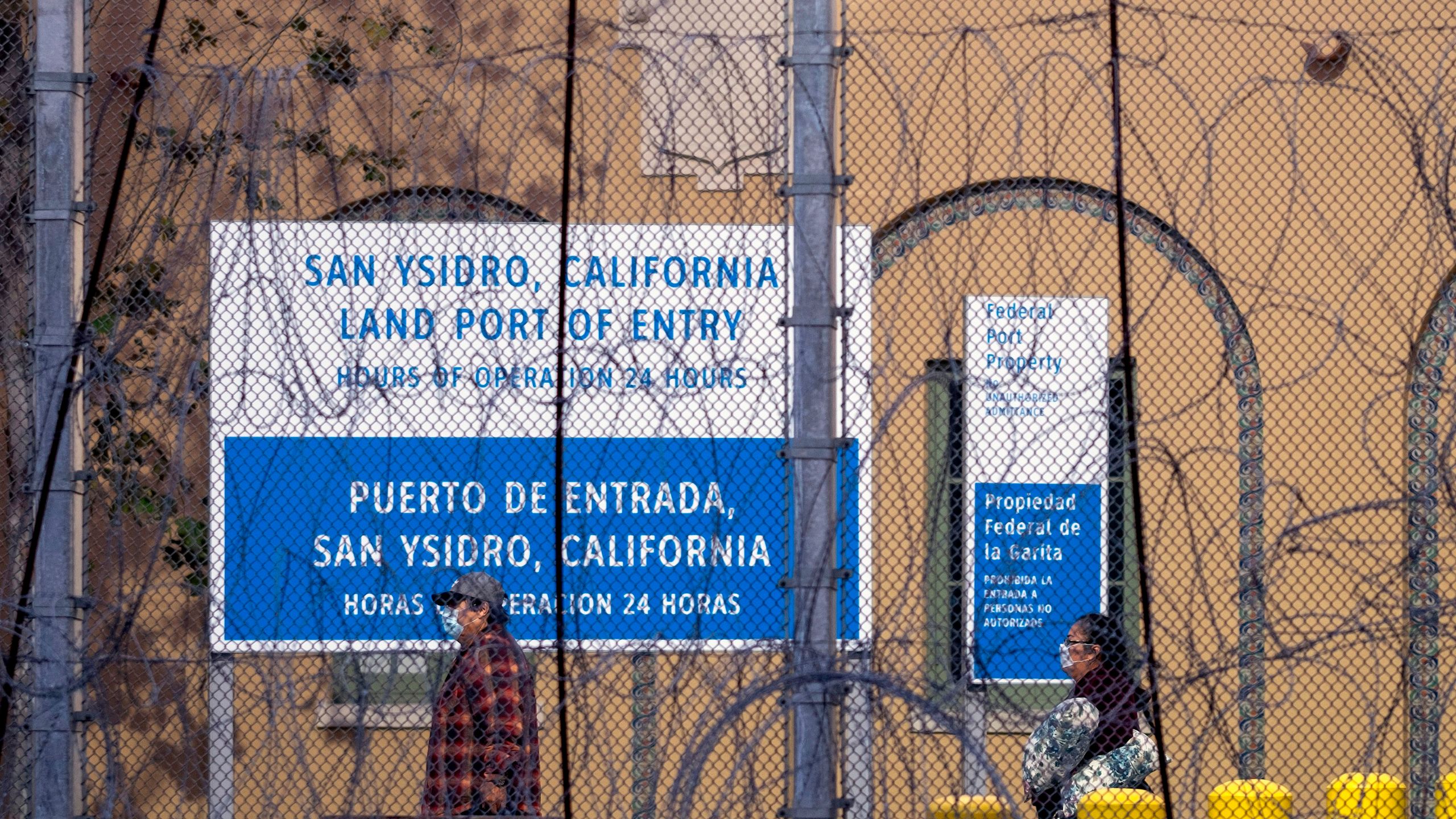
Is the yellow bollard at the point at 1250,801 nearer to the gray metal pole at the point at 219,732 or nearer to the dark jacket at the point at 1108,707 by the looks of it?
the dark jacket at the point at 1108,707

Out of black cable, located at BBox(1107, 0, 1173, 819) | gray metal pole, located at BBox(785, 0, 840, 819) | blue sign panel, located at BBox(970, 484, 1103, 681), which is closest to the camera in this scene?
gray metal pole, located at BBox(785, 0, 840, 819)

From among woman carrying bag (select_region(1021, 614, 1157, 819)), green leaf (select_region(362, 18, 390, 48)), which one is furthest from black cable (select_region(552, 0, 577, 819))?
green leaf (select_region(362, 18, 390, 48))

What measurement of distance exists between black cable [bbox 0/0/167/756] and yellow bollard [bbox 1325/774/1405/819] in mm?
3485

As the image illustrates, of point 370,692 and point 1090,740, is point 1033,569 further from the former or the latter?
point 370,692

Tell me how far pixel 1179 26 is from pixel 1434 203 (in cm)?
164

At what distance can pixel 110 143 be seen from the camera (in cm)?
504

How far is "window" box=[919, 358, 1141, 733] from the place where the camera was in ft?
14.1

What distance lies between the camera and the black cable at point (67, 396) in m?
4.26

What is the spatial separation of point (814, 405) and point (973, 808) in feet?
3.94

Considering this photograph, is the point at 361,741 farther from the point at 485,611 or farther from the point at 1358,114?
the point at 1358,114

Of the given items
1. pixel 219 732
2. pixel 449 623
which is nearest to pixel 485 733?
pixel 449 623

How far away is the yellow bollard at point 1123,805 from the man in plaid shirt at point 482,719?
1.52m

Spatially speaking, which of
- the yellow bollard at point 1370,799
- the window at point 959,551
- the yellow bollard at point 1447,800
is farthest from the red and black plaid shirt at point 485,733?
the yellow bollard at point 1447,800

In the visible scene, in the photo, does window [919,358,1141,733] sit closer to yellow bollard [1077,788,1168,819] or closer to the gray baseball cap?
yellow bollard [1077,788,1168,819]
